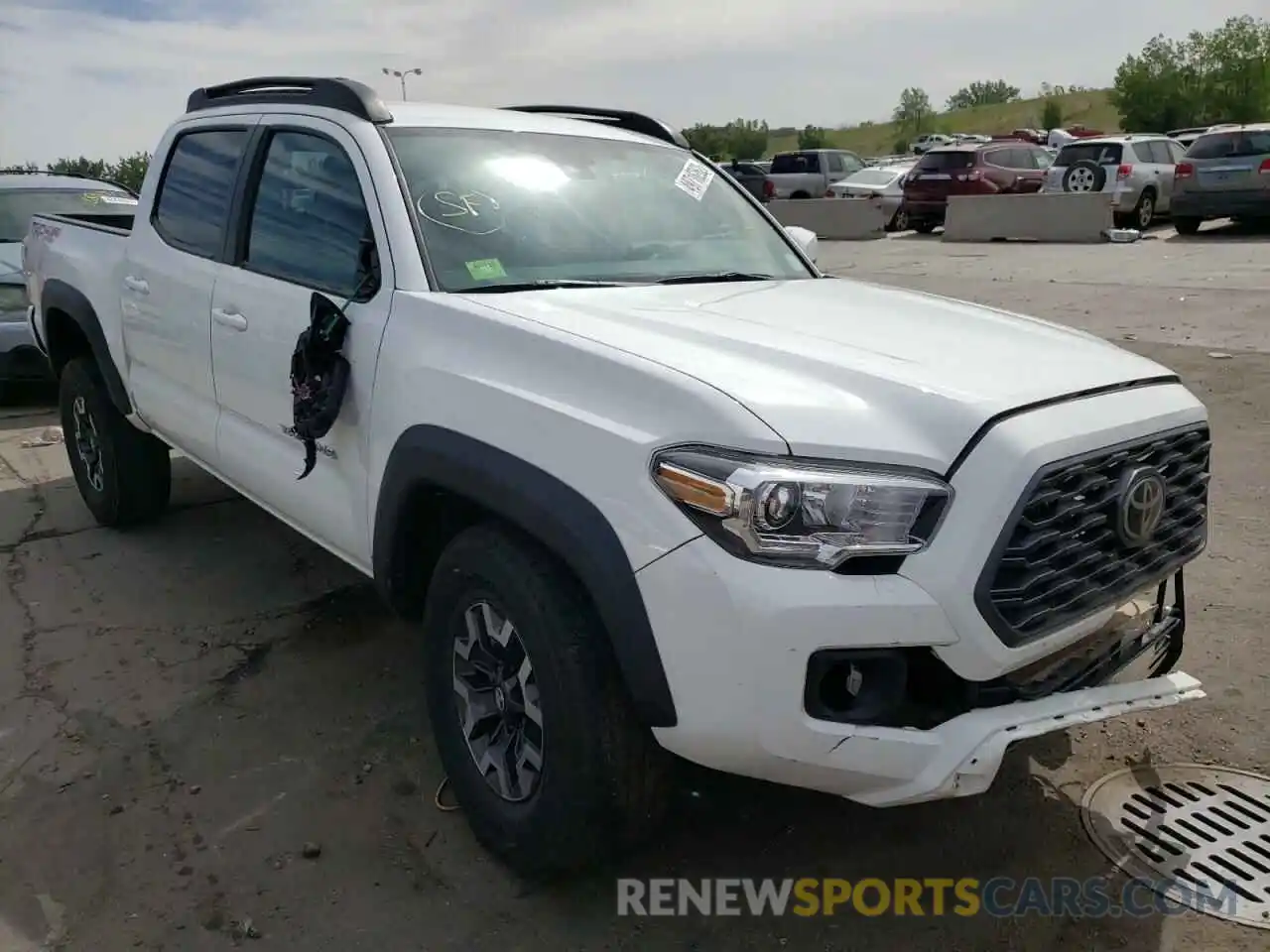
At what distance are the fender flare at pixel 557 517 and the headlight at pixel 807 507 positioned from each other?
214 mm

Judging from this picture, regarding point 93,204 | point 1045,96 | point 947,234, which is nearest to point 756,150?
point 1045,96

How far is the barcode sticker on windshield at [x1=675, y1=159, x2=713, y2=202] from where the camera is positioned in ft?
12.7

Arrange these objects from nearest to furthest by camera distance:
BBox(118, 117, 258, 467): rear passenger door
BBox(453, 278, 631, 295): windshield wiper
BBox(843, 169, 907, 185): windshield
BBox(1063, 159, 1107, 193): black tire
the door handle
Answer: BBox(453, 278, 631, 295): windshield wiper → the door handle → BBox(118, 117, 258, 467): rear passenger door → BBox(1063, 159, 1107, 193): black tire → BBox(843, 169, 907, 185): windshield

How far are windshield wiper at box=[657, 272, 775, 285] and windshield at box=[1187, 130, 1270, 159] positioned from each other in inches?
605

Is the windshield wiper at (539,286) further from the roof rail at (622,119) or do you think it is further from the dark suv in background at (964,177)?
the dark suv in background at (964,177)

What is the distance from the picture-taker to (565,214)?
336cm

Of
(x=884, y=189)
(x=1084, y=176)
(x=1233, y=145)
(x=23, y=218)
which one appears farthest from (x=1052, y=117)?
(x=23, y=218)

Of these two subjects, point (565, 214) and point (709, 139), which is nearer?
point (565, 214)

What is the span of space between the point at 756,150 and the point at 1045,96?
38983mm

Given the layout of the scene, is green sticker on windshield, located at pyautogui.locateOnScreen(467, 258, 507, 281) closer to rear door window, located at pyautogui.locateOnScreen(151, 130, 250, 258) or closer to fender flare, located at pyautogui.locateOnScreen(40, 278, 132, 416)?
rear door window, located at pyautogui.locateOnScreen(151, 130, 250, 258)

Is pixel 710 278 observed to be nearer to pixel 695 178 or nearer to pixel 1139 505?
pixel 695 178

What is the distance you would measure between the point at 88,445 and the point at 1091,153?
18.1 m

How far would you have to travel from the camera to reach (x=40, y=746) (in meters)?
3.48

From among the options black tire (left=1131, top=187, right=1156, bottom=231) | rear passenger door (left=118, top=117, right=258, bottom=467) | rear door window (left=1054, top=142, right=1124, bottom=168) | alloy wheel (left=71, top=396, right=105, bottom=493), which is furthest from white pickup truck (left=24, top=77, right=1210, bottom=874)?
black tire (left=1131, top=187, right=1156, bottom=231)
